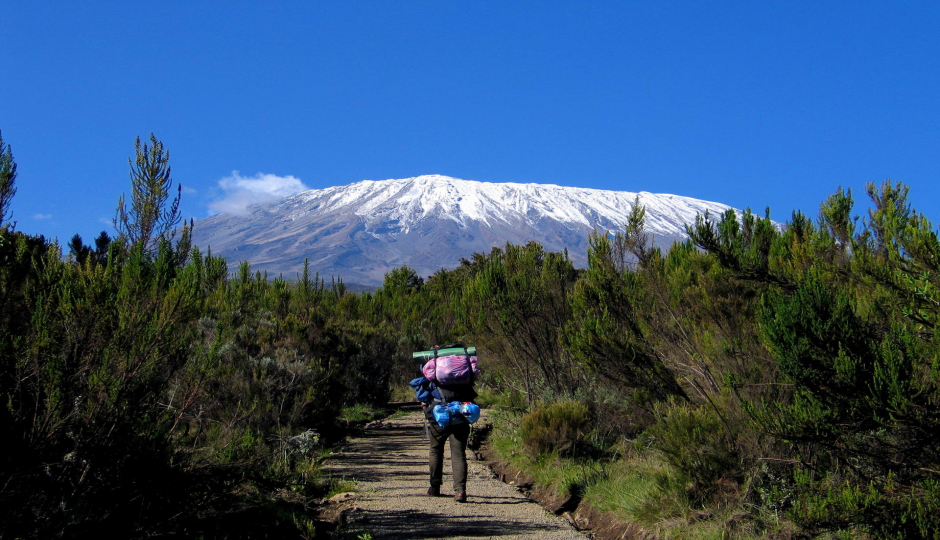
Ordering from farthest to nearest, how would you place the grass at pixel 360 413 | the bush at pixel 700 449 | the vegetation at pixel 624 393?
the grass at pixel 360 413, the bush at pixel 700 449, the vegetation at pixel 624 393

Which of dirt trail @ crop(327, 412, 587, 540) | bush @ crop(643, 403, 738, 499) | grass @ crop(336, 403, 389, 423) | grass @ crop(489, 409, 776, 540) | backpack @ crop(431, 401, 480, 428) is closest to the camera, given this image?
grass @ crop(489, 409, 776, 540)

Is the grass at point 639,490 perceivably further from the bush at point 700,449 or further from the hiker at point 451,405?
the hiker at point 451,405

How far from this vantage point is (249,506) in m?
5.62

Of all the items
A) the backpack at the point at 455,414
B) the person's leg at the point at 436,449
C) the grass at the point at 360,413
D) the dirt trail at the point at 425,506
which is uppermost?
the backpack at the point at 455,414

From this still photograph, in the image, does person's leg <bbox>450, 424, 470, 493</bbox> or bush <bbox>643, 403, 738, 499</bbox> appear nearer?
bush <bbox>643, 403, 738, 499</bbox>

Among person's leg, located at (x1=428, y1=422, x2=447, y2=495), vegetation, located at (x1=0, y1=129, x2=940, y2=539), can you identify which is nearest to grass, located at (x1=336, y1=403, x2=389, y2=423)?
vegetation, located at (x1=0, y1=129, x2=940, y2=539)

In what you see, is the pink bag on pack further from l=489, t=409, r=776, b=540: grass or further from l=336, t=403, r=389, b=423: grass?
l=336, t=403, r=389, b=423: grass

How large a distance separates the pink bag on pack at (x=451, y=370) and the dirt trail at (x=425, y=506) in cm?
122

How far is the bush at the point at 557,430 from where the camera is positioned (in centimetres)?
884

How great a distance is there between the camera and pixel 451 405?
21.8ft

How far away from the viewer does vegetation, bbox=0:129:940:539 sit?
3936 millimetres

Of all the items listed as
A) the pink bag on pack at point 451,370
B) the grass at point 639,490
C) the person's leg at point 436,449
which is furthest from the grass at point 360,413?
the pink bag on pack at point 451,370

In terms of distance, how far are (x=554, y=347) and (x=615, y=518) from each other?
5.58 metres

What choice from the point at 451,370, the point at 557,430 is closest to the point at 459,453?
the point at 451,370
